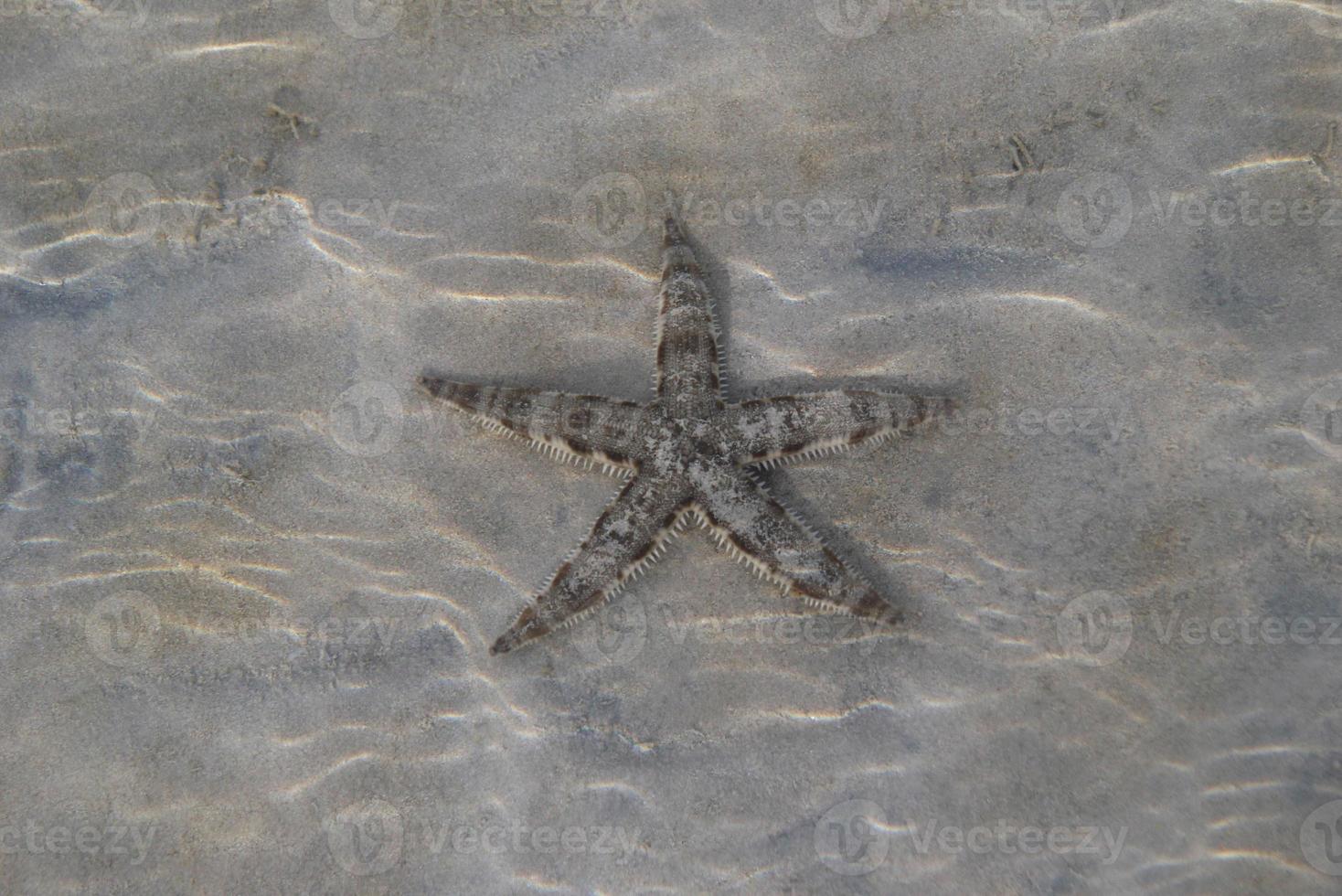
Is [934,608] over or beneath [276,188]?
beneath

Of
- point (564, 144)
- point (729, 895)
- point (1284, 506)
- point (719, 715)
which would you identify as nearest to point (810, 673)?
point (719, 715)

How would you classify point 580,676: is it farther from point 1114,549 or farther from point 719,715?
point 1114,549
